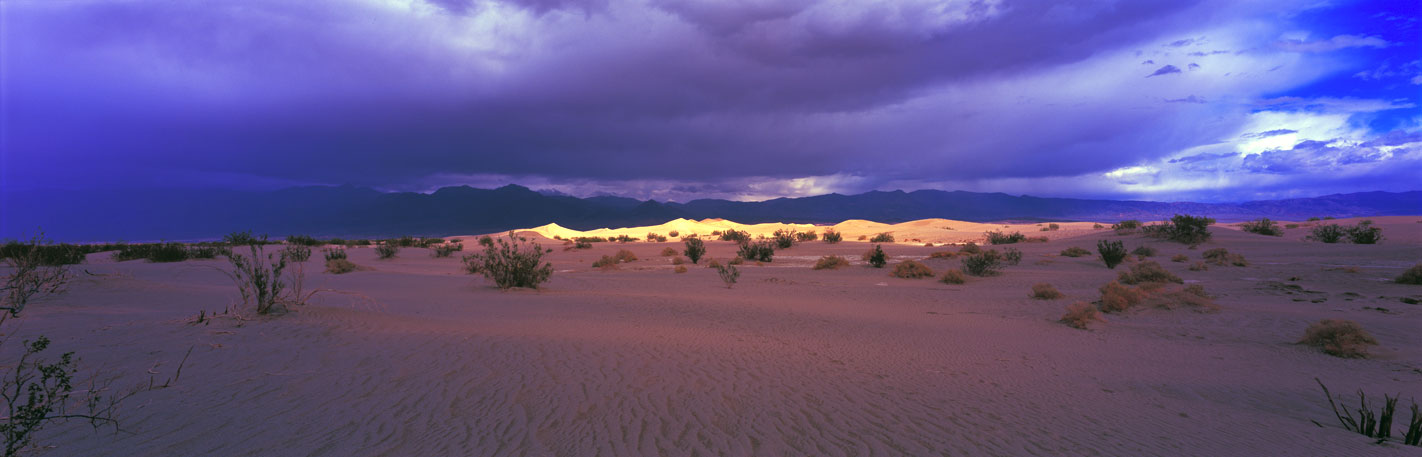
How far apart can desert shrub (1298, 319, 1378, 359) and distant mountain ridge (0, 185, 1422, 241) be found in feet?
347

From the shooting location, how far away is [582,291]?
1237 centimetres

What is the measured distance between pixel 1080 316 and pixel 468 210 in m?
137

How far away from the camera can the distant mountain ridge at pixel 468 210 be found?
110 meters

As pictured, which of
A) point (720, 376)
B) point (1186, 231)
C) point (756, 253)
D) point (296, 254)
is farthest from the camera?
point (756, 253)

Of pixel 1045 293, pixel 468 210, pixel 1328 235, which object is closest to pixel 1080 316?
pixel 1045 293

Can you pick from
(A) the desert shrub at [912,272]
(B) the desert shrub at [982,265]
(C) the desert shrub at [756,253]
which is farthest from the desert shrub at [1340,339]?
(C) the desert shrub at [756,253]

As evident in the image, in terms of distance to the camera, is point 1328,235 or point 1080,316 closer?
point 1080,316

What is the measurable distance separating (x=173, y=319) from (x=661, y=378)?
5.98m

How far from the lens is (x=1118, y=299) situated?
8.84m

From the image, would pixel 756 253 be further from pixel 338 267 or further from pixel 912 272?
pixel 338 267

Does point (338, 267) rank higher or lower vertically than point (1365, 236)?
higher

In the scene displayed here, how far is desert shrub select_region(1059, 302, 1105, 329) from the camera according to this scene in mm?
7840

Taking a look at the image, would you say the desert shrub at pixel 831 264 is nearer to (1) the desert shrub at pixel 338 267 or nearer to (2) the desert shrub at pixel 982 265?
(2) the desert shrub at pixel 982 265

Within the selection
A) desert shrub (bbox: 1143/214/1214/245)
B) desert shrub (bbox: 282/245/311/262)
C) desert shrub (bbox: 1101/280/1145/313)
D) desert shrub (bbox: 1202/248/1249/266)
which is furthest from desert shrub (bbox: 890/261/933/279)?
desert shrub (bbox: 282/245/311/262)
